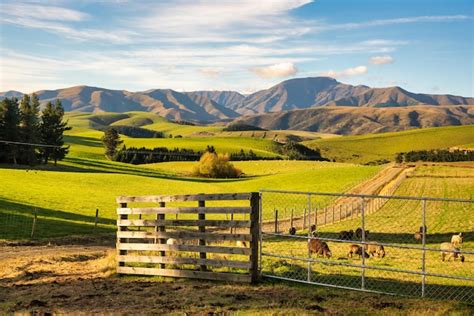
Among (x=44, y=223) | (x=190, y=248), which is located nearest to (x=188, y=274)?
(x=190, y=248)

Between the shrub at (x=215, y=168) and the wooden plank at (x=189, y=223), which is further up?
the wooden plank at (x=189, y=223)

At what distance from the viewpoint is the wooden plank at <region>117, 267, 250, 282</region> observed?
1466 cm

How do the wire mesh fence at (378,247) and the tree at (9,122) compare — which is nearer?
the wire mesh fence at (378,247)

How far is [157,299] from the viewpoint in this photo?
42.1ft

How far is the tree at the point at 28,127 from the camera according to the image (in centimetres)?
8281

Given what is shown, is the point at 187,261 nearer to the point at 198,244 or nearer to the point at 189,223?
the point at 198,244

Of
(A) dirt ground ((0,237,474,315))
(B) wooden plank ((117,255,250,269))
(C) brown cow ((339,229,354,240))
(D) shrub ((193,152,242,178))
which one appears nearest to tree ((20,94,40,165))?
(D) shrub ((193,152,242,178))

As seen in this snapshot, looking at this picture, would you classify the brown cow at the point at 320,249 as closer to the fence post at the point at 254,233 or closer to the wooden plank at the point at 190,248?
the fence post at the point at 254,233

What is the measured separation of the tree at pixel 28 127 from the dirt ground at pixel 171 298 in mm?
70632

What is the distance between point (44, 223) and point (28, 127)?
166 feet

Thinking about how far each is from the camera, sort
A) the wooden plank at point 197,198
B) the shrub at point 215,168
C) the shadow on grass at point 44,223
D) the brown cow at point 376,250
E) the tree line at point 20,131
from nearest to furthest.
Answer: the wooden plank at point 197,198
the brown cow at point 376,250
the shadow on grass at point 44,223
the tree line at point 20,131
the shrub at point 215,168

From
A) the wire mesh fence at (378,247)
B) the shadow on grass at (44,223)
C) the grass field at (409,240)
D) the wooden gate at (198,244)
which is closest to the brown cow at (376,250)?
the wire mesh fence at (378,247)

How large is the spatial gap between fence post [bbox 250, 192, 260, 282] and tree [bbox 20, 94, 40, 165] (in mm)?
75553

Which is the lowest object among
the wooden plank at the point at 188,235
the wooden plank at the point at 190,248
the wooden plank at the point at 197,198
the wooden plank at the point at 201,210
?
the wooden plank at the point at 190,248
